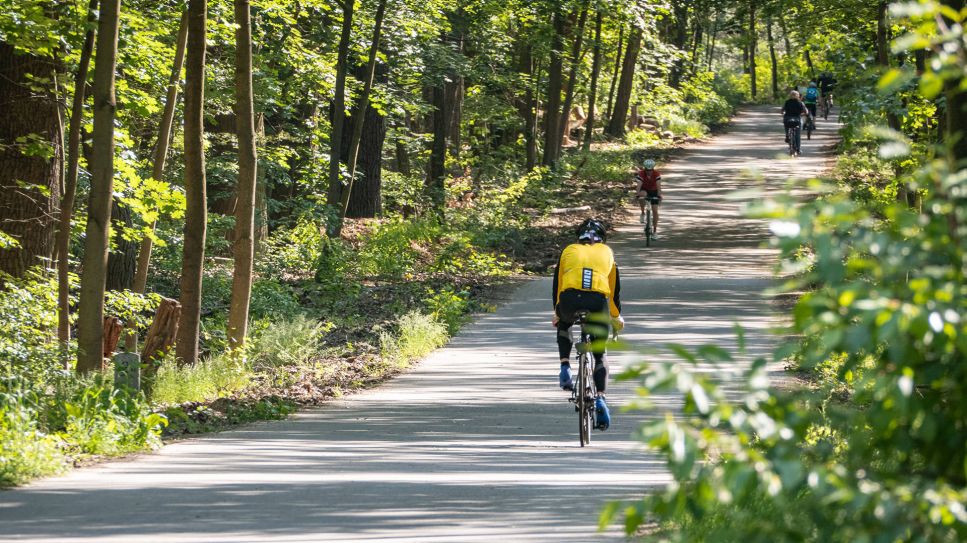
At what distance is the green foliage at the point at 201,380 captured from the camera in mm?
14281

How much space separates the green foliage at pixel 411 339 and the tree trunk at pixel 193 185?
2.91m

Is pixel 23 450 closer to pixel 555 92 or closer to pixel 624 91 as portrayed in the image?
pixel 555 92

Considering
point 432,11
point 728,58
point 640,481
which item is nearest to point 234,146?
point 432,11

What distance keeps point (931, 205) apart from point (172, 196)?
47.6 feet

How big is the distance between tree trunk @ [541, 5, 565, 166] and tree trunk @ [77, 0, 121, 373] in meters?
23.2

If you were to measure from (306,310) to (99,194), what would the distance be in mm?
9311

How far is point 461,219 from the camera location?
32.6 meters

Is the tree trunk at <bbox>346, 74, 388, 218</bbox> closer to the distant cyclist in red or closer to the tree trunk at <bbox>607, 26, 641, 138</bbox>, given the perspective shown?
the distant cyclist in red

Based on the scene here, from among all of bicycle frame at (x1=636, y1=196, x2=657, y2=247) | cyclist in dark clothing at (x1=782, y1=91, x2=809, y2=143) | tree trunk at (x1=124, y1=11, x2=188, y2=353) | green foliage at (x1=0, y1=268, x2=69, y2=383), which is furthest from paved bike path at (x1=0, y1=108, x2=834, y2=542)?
cyclist in dark clothing at (x1=782, y1=91, x2=809, y2=143)

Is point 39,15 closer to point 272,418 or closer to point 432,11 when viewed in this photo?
point 272,418

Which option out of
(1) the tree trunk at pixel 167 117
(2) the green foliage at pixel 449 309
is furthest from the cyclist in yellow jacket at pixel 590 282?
(2) the green foliage at pixel 449 309

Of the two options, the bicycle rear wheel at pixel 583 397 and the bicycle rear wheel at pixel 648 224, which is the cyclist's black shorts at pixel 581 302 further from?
the bicycle rear wheel at pixel 648 224

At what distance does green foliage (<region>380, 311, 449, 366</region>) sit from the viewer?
17906 millimetres

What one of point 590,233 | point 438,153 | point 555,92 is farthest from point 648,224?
point 590,233
